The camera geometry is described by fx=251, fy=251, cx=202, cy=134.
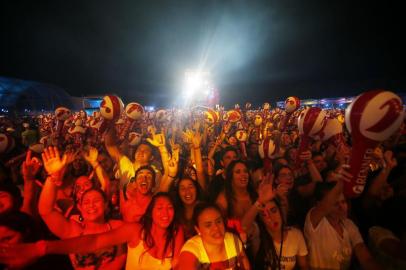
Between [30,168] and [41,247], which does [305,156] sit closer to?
→ [41,247]

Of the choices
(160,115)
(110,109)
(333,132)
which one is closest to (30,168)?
(110,109)

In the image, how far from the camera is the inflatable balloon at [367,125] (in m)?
2.12

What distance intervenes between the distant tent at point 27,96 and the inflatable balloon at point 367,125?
37.8 m

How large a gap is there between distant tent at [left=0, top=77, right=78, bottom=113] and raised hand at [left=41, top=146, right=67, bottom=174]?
35561 mm

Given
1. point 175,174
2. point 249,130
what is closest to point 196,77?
point 249,130

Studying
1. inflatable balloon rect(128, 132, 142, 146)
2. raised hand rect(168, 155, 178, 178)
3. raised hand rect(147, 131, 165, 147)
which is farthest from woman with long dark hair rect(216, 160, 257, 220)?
inflatable balloon rect(128, 132, 142, 146)

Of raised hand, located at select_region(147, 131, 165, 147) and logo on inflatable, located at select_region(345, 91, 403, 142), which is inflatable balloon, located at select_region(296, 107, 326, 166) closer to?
logo on inflatable, located at select_region(345, 91, 403, 142)

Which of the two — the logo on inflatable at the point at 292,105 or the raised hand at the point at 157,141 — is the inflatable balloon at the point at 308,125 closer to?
the raised hand at the point at 157,141

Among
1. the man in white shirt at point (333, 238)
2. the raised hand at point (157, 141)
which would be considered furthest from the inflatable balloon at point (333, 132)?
the raised hand at point (157, 141)

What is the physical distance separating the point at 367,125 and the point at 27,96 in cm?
4397

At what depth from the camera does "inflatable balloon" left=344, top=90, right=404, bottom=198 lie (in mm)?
2117

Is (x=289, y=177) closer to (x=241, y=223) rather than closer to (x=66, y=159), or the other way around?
(x=241, y=223)

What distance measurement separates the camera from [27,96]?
3650cm

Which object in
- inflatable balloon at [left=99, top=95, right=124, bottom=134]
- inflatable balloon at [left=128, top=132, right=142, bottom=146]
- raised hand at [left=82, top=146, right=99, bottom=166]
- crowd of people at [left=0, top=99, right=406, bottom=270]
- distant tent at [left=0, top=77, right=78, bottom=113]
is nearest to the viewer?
crowd of people at [left=0, top=99, right=406, bottom=270]
